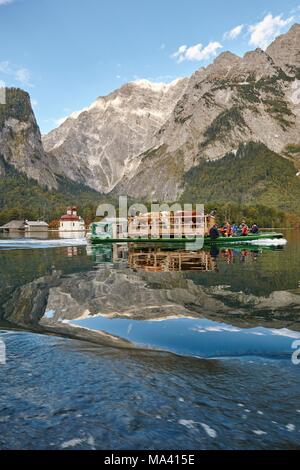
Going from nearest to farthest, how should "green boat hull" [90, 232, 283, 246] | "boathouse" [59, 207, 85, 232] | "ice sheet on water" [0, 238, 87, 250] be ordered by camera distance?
"green boat hull" [90, 232, 283, 246]
"ice sheet on water" [0, 238, 87, 250]
"boathouse" [59, 207, 85, 232]

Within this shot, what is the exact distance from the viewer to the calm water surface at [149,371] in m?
6.92

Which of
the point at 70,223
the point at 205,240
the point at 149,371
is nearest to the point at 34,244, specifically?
the point at 205,240

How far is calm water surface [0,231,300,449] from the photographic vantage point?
6.92 meters

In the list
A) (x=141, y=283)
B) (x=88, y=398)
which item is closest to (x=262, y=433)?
(x=88, y=398)

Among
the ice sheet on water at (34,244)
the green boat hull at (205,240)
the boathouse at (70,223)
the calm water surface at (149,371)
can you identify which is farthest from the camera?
the boathouse at (70,223)

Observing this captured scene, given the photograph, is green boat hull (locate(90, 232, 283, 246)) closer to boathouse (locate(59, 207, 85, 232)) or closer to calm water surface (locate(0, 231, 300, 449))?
calm water surface (locate(0, 231, 300, 449))

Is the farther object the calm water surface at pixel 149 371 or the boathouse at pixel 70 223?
the boathouse at pixel 70 223

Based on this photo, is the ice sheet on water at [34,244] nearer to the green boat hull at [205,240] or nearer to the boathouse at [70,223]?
the green boat hull at [205,240]

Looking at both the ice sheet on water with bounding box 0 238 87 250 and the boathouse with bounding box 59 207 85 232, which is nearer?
the ice sheet on water with bounding box 0 238 87 250

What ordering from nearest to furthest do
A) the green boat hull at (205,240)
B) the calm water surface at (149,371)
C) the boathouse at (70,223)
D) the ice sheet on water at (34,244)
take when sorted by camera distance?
the calm water surface at (149,371) → the green boat hull at (205,240) → the ice sheet on water at (34,244) → the boathouse at (70,223)

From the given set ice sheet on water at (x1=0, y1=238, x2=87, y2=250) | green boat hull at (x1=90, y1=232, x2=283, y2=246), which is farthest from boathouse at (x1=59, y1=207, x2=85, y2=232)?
green boat hull at (x1=90, y1=232, x2=283, y2=246)

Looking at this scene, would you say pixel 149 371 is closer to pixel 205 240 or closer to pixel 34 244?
pixel 205 240

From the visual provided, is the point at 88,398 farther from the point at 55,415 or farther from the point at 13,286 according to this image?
the point at 13,286

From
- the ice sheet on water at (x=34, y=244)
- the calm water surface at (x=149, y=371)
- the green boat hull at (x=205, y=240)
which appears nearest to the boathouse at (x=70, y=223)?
the ice sheet on water at (x=34, y=244)
